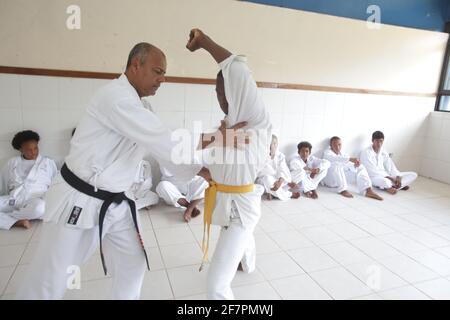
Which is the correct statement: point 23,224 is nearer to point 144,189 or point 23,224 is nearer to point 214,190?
point 144,189

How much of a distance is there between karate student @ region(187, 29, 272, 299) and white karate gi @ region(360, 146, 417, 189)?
3.38m

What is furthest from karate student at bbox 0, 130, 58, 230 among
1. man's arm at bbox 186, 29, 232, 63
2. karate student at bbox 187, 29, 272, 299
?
man's arm at bbox 186, 29, 232, 63

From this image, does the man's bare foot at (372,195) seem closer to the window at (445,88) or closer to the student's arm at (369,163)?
the student's arm at (369,163)

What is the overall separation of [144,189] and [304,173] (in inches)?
80.4

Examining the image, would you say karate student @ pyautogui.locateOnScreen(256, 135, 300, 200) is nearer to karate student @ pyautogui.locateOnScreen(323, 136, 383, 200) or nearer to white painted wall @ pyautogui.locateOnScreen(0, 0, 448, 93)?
Result: karate student @ pyautogui.locateOnScreen(323, 136, 383, 200)

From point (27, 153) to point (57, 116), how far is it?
49cm

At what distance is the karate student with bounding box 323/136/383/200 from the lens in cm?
424

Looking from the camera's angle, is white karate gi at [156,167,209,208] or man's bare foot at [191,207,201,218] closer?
man's bare foot at [191,207,201,218]

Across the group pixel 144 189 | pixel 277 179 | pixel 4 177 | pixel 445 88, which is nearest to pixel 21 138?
pixel 4 177

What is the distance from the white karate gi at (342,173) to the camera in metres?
4.27

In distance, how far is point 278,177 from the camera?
3.97 metres
